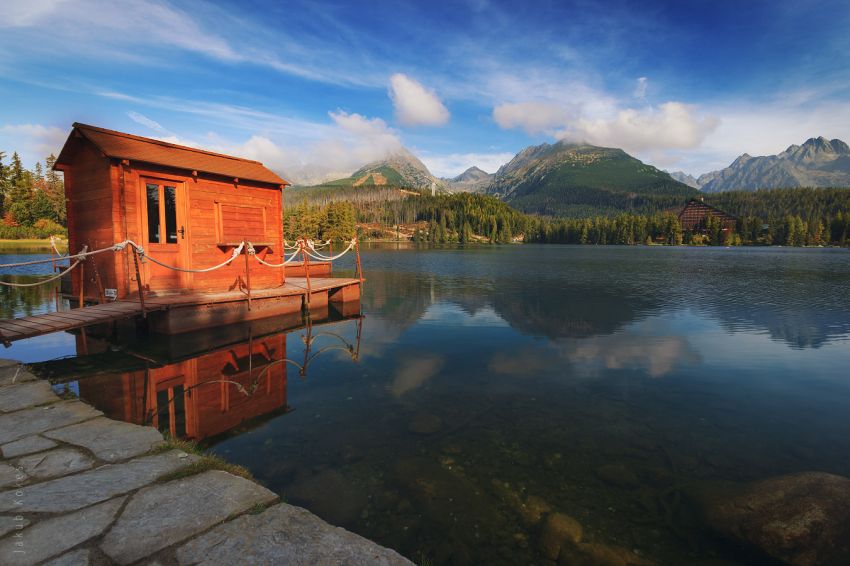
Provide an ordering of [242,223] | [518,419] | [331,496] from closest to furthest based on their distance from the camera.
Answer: [331,496] → [518,419] → [242,223]

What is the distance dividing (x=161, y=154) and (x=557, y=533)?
19912 mm

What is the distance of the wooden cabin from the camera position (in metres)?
16.7

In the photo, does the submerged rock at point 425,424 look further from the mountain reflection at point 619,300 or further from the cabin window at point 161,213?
the cabin window at point 161,213

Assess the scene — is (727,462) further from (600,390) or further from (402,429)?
(402,429)

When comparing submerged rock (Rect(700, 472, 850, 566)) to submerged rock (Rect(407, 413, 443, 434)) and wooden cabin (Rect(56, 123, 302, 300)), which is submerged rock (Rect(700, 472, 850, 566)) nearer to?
submerged rock (Rect(407, 413, 443, 434))

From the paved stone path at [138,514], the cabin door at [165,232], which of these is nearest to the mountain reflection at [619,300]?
the cabin door at [165,232]

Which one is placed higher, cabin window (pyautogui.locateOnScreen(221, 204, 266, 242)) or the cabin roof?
the cabin roof

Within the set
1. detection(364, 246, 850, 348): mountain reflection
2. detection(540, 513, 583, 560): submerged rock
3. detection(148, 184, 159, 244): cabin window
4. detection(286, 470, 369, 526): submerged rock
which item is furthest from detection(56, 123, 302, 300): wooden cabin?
detection(540, 513, 583, 560): submerged rock

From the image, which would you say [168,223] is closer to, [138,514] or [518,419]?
[518,419]

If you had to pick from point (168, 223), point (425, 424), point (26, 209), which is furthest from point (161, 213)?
point (26, 209)

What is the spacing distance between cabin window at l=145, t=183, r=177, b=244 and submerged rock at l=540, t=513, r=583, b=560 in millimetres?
18079

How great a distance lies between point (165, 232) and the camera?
17.8m

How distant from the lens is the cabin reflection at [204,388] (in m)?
9.30

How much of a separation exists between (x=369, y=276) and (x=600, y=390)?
34055mm
